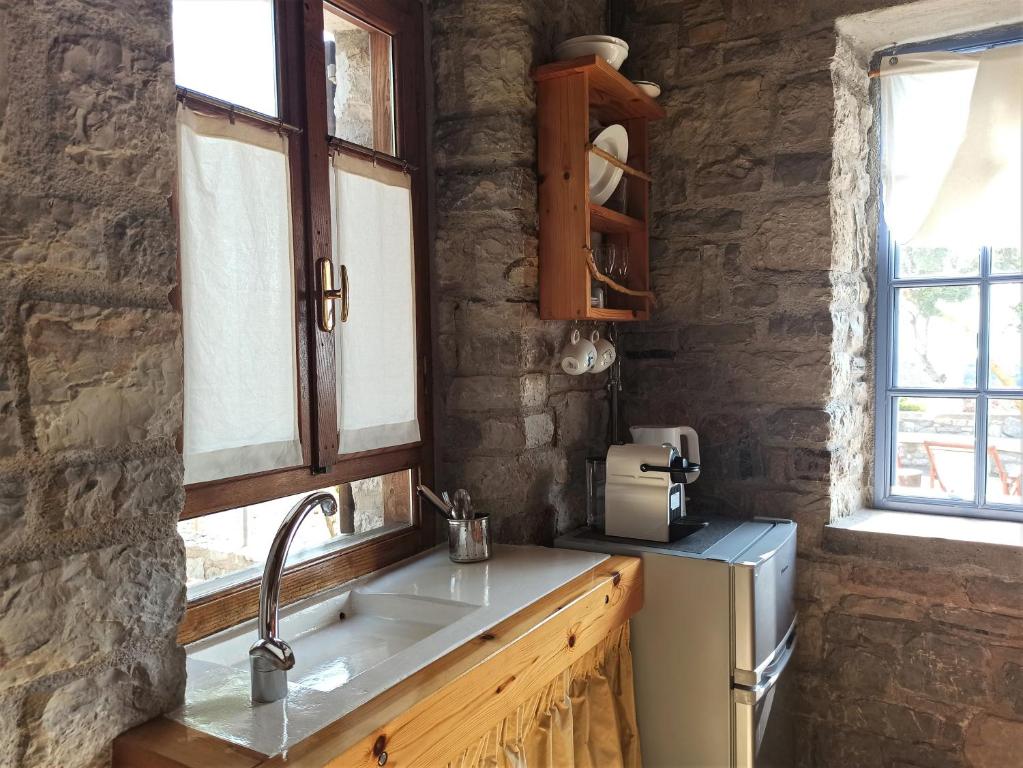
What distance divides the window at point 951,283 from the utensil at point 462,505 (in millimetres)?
1440

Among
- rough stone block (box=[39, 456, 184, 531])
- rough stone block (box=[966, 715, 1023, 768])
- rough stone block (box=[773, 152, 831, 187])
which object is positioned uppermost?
rough stone block (box=[773, 152, 831, 187])

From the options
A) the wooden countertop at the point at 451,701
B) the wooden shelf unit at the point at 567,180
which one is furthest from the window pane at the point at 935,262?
the wooden countertop at the point at 451,701

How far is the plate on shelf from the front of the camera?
7.49 feet

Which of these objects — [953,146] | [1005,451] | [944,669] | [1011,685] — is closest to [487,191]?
[953,146]

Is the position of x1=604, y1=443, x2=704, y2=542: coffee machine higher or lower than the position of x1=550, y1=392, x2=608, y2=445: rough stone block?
lower

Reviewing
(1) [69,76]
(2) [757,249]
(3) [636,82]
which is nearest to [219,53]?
(1) [69,76]

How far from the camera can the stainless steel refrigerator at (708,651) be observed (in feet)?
6.26

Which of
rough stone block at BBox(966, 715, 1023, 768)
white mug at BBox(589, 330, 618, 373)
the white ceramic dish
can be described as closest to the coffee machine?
white mug at BBox(589, 330, 618, 373)

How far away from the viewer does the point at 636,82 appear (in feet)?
7.91

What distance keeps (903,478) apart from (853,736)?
32.1 inches

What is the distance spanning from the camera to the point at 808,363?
2.37 m

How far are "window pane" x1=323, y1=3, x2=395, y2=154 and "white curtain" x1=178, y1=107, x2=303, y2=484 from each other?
29 centimetres

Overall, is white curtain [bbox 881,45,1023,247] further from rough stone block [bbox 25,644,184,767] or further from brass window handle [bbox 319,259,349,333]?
rough stone block [bbox 25,644,184,767]

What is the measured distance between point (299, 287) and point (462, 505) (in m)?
0.68
